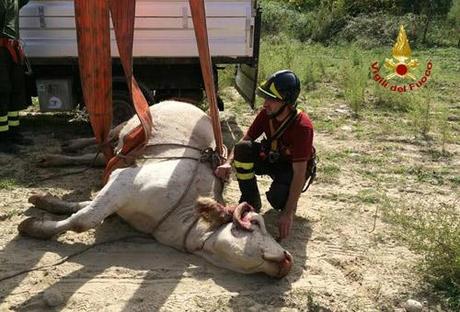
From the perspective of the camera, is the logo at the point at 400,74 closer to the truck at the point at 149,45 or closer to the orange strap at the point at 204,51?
the truck at the point at 149,45

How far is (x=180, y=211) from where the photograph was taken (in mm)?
3697

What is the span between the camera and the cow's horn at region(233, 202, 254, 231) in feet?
10.8

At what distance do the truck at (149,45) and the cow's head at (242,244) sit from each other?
2.93m

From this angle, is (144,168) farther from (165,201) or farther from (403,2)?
(403,2)

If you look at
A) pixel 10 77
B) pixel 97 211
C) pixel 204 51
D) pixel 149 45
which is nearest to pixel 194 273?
pixel 97 211

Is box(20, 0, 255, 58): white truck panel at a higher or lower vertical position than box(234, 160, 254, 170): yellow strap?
higher

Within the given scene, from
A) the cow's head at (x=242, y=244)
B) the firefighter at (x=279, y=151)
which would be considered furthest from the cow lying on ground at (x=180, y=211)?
the firefighter at (x=279, y=151)

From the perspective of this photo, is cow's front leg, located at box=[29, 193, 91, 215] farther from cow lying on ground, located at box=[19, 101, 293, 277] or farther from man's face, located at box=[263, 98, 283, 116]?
man's face, located at box=[263, 98, 283, 116]

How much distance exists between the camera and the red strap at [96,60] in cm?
411

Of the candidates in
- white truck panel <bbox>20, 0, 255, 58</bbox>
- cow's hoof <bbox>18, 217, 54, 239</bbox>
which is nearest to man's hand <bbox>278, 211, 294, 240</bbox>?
cow's hoof <bbox>18, 217, 54, 239</bbox>

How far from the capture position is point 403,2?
57.4 ft

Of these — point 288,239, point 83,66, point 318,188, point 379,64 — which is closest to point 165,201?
point 288,239

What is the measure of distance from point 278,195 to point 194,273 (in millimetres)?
1068

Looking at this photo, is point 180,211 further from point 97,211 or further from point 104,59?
point 104,59
